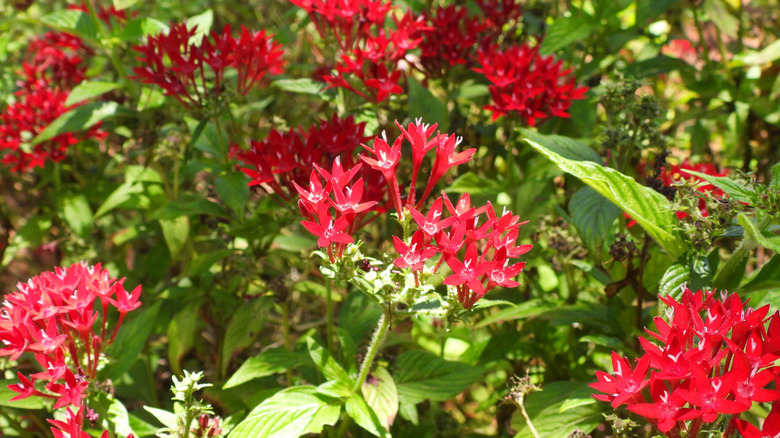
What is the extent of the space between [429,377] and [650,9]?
130 cm

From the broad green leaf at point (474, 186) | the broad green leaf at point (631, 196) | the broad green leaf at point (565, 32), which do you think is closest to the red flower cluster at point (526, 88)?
the broad green leaf at point (565, 32)

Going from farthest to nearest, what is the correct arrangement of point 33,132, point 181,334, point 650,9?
point 33,132, point 650,9, point 181,334

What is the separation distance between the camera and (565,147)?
143cm

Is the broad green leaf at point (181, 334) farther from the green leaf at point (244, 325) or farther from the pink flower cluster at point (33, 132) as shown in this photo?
the pink flower cluster at point (33, 132)

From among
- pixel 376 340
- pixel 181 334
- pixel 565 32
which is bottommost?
pixel 181 334

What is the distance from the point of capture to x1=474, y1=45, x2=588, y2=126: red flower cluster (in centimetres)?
160

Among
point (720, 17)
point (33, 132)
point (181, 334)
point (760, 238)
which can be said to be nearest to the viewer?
point (760, 238)

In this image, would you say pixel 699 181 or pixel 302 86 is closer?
pixel 699 181

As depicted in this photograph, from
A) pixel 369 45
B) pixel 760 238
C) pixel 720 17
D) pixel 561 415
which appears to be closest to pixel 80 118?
pixel 369 45

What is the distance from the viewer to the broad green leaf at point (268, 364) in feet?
4.53

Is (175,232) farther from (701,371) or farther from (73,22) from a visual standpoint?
(701,371)

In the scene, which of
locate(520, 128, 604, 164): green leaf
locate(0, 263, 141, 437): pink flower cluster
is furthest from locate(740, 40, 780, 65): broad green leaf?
locate(0, 263, 141, 437): pink flower cluster

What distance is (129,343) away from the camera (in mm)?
1503

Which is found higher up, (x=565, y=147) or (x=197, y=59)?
(x=197, y=59)
